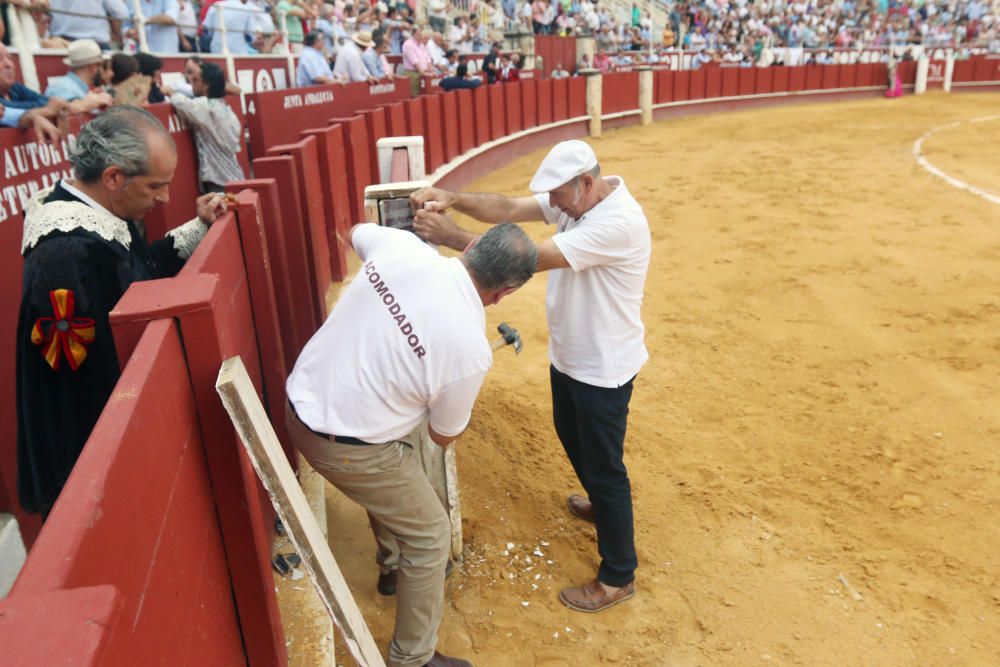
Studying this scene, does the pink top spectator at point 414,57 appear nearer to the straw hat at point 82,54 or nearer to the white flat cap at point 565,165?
the straw hat at point 82,54

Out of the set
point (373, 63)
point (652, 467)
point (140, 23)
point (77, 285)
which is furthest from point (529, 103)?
point (77, 285)

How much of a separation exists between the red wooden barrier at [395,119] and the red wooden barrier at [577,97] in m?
8.63

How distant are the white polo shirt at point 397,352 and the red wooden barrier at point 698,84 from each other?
66.9 feet

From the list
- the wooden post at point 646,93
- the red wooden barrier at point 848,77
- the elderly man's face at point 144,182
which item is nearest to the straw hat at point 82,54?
the elderly man's face at point 144,182

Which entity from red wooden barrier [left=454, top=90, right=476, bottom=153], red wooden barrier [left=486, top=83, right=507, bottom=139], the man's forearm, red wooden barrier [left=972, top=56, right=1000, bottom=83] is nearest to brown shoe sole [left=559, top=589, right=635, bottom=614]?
the man's forearm

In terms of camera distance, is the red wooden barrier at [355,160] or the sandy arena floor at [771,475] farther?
the red wooden barrier at [355,160]

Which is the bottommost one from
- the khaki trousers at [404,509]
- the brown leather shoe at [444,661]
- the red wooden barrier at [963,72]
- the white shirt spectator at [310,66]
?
the brown leather shoe at [444,661]

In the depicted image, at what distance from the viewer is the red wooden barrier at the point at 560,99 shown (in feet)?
53.4

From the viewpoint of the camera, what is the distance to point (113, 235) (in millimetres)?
2201

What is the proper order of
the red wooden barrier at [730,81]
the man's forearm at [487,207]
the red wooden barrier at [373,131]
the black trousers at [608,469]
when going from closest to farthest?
1. the black trousers at [608,469]
2. the man's forearm at [487,207]
3. the red wooden barrier at [373,131]
4. the red wooden barrier at [730,81]

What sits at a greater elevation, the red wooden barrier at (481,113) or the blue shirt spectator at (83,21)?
the blue shirt spectator at (83,21)

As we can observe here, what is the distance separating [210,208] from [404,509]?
1.28 m

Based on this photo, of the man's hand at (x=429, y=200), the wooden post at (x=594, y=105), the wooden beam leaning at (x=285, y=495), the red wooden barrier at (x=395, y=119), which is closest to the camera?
the wooden beam leaning at (x=285, y=495)

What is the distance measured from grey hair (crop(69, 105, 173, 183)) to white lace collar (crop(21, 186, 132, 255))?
0.34ft
